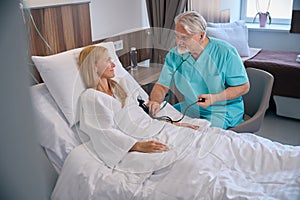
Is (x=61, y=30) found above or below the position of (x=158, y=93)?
above

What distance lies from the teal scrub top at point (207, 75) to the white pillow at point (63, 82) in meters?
0.50

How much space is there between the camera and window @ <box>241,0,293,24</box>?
4039 millimetres

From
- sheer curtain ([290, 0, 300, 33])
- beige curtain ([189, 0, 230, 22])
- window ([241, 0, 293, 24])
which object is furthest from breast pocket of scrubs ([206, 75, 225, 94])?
window ([241, 0, 293, 24])

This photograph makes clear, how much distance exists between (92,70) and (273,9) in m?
3.20

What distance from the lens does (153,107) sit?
71.5 inches

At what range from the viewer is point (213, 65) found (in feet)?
6.37

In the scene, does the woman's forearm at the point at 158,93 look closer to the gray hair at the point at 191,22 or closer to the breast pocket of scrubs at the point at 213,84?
the breast pocket of scrubs at the point at 213,84

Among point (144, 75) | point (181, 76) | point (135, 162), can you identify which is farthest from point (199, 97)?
point (135, 162)

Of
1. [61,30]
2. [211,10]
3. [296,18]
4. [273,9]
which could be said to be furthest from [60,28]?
[273,9]

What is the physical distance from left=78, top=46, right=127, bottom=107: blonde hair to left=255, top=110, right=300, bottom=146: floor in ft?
5.32

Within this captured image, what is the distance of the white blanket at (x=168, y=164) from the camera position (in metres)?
1.29

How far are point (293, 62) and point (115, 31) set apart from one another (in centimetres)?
171

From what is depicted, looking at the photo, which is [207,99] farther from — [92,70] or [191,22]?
[92,70]

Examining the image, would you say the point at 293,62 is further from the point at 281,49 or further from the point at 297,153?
the point at 297,153
